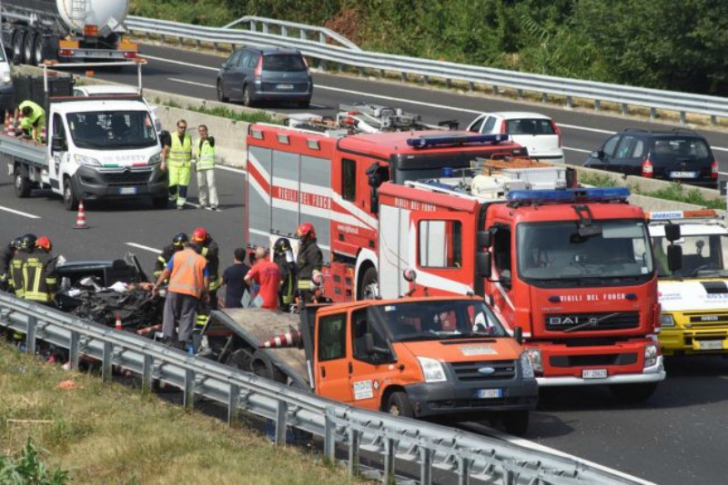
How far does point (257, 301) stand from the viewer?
65.0 ft

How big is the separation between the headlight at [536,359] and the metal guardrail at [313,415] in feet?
9.48

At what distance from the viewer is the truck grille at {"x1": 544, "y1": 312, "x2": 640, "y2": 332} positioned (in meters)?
17.2

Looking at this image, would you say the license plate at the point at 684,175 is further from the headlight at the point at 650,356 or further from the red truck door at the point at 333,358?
the red truck door at the point at 333,358

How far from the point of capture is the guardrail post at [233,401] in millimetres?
15484

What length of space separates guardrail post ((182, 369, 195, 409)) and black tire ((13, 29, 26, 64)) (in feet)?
121

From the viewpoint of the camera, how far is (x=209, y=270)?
20984 mm

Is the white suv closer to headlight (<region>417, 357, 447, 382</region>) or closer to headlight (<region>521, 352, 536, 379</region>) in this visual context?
headlight (<region>521, 352, 536, 379</region>)

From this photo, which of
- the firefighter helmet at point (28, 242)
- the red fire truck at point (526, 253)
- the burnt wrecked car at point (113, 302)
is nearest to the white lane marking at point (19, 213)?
the burnt wrecked car at point (113, 302)

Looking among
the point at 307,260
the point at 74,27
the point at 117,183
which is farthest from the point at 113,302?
the point at 74,27

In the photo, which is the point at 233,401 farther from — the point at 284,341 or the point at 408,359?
the point at 408,359

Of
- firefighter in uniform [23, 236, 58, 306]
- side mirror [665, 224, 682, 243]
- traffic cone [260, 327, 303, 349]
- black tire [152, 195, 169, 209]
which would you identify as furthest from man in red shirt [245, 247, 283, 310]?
black tire [152, 195, 169, 209]

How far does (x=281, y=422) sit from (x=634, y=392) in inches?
189

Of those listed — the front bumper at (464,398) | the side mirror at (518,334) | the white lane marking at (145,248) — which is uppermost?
the side mirror at (518,334)

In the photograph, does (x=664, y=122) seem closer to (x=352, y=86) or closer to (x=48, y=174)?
(x=352, y=86)
